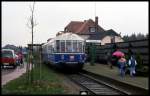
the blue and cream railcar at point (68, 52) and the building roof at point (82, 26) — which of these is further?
the building roof at point (82, 26)

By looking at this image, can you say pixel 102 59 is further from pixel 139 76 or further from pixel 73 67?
pixel 139 76

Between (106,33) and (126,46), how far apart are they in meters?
56.9

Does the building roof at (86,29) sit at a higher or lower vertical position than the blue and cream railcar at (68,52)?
higher

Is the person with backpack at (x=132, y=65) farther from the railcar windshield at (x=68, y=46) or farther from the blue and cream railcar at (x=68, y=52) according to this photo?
the railcar windshield at (x=68, y=46)

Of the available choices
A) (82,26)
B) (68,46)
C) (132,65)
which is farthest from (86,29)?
(132,65)

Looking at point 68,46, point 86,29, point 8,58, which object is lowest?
point 8,58

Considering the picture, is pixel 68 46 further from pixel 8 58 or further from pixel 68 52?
pixel 8 58

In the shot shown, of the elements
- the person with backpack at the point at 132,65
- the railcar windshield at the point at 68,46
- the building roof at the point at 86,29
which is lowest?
the person with backpack at the point at 132,65

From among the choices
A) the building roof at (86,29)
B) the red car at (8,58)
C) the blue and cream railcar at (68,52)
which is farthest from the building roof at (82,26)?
the blue and cream railcar at (68,52)

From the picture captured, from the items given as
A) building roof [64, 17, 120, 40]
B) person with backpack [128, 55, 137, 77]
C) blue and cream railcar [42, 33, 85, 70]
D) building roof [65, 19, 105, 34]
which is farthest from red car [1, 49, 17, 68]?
building roof [65, 19, 105, 34]

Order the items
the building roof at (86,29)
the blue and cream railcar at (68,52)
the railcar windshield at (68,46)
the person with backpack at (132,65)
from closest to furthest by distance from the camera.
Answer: the person with backpack at (132,65)
the blue and cream railcar at (68,52)
the railcar windshield at (68,46)
the building roof at (86,29)

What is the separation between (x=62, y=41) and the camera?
35438 millimetres

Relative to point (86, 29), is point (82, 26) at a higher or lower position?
higher

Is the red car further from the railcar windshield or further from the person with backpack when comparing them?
the person with backpack
